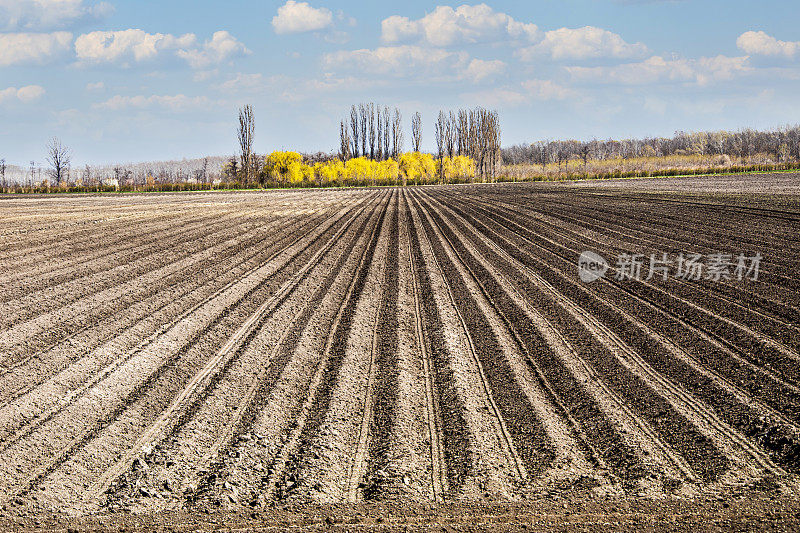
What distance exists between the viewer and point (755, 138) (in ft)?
440

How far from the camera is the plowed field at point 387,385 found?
4316mm

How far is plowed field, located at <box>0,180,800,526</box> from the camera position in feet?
14.2

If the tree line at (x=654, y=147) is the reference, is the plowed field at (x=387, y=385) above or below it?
below

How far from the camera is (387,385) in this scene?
19.7 feet

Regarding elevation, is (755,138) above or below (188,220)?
above

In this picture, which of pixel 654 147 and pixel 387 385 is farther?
pixel 654 147

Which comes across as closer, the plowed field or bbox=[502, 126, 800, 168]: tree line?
the plowed field

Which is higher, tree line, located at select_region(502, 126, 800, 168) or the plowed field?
tree line, located at select_region(502, 126, 800, 168)

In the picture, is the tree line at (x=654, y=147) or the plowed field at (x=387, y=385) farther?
the tree line at (x=654, y=147)

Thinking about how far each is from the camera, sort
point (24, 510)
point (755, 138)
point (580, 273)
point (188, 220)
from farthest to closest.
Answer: point (755, 138)
point (188, 220)
point (580, 273)
point (24, 510)

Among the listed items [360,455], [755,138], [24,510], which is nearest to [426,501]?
[360,455]

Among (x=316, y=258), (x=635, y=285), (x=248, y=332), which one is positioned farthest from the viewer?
(x=316, y=258)

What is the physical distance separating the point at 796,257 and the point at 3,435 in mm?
12328

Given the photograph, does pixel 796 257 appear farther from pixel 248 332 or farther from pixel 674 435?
pixel 248 332
